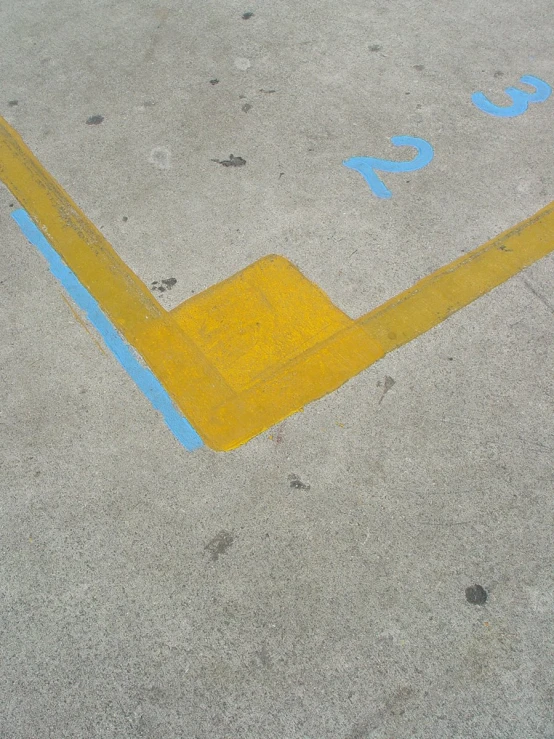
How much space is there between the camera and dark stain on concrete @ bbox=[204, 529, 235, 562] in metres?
2.86

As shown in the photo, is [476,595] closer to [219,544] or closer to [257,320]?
[219,544]

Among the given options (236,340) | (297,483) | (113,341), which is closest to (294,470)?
(297,483)

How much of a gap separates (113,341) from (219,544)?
1369mm

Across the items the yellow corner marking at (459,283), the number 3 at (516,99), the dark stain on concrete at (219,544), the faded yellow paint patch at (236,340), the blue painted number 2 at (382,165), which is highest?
the number 3 at (516,99)

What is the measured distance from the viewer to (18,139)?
4.90 metres

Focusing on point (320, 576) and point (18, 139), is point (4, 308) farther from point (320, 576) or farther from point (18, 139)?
point (320, 576)

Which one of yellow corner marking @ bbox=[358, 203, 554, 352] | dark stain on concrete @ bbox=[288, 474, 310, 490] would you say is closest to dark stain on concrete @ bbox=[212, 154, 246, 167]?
yellow corner marking @ bbox=[358, 203, 554, 352]

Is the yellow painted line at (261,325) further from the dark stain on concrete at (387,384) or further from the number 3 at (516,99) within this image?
the number 3 at (516,99)

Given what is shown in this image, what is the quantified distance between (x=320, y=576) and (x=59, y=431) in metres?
1.51

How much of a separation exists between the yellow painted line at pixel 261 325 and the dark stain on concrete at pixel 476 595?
46.2 inches

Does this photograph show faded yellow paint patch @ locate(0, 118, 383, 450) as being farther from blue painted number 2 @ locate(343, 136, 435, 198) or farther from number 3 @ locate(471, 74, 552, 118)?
number 3 @ locate(471, 74, 552, 118)

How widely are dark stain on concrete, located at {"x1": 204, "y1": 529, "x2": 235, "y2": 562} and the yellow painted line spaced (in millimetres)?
457

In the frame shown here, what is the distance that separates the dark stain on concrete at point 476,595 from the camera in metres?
2.70

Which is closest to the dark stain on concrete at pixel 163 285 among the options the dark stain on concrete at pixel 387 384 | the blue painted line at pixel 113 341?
the blue painted line at pixel 113 341
